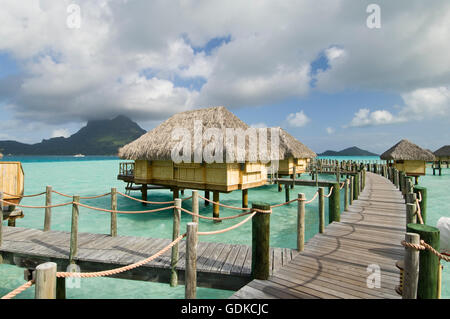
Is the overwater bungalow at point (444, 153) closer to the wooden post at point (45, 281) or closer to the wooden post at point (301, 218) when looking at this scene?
the wooden post at point (301, 218)

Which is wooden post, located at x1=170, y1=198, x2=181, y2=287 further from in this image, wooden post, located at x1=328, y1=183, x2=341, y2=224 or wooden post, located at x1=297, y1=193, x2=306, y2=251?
wooden post, located at x1=328, y1=183, x2=341, y2=224

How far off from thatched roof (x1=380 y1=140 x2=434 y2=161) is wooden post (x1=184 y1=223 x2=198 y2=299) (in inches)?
1162

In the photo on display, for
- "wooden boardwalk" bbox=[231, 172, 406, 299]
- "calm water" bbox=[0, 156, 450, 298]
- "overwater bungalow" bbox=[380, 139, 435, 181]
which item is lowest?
"calm water" bbox=[0, 156, 450, 298]

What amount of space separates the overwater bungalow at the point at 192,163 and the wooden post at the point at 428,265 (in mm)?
8437

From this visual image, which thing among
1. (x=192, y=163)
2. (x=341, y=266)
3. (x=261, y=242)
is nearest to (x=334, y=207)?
(x=341, y=266)

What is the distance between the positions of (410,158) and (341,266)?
2754 centimetres

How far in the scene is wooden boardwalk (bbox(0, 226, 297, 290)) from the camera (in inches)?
176

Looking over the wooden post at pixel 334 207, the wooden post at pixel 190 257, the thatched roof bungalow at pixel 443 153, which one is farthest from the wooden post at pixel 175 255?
the thatched roof bungalow at pixel 443 153

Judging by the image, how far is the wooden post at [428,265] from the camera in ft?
7.95

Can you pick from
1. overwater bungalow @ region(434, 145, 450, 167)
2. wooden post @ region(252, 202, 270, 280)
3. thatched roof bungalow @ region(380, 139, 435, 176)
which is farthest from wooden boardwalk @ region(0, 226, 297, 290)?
overwater bungalow @ region(434, 145, 450, 167)

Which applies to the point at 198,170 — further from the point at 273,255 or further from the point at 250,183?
the point at 273,255

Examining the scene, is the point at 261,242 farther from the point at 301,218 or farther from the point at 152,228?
the point at 152,228

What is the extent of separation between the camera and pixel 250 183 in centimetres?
1268
